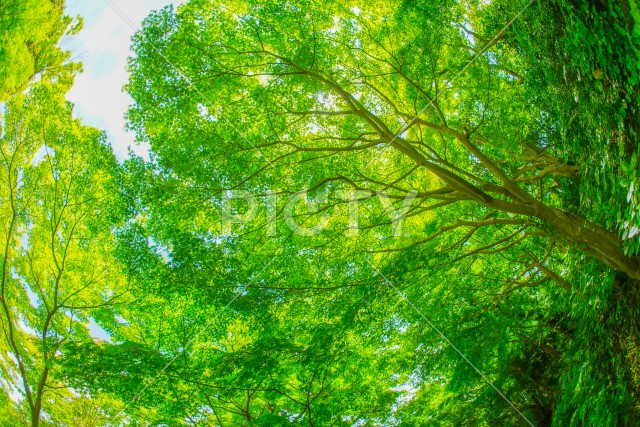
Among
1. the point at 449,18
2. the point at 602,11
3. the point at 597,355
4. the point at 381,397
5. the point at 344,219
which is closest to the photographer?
the point at 602,11

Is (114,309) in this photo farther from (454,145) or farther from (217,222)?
(454,145)

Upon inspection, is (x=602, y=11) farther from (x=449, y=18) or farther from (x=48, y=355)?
(x=48, y=355)

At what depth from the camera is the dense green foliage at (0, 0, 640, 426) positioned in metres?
4.12

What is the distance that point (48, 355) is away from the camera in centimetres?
639

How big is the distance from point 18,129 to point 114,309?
3656 millimetres

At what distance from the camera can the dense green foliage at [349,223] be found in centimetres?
412

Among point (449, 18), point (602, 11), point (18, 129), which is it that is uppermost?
point (18, 129)

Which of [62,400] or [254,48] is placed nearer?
[254,48]

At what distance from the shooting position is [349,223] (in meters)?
6.08

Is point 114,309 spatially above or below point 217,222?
above

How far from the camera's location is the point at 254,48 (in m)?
5.25

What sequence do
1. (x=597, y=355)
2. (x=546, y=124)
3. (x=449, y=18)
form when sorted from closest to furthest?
(x=597, y=355) → (x=546, y=124) → (x=449, y=18)

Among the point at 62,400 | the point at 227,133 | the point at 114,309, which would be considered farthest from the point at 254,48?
the point at 62,400

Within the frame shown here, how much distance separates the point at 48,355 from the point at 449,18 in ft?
22.6
